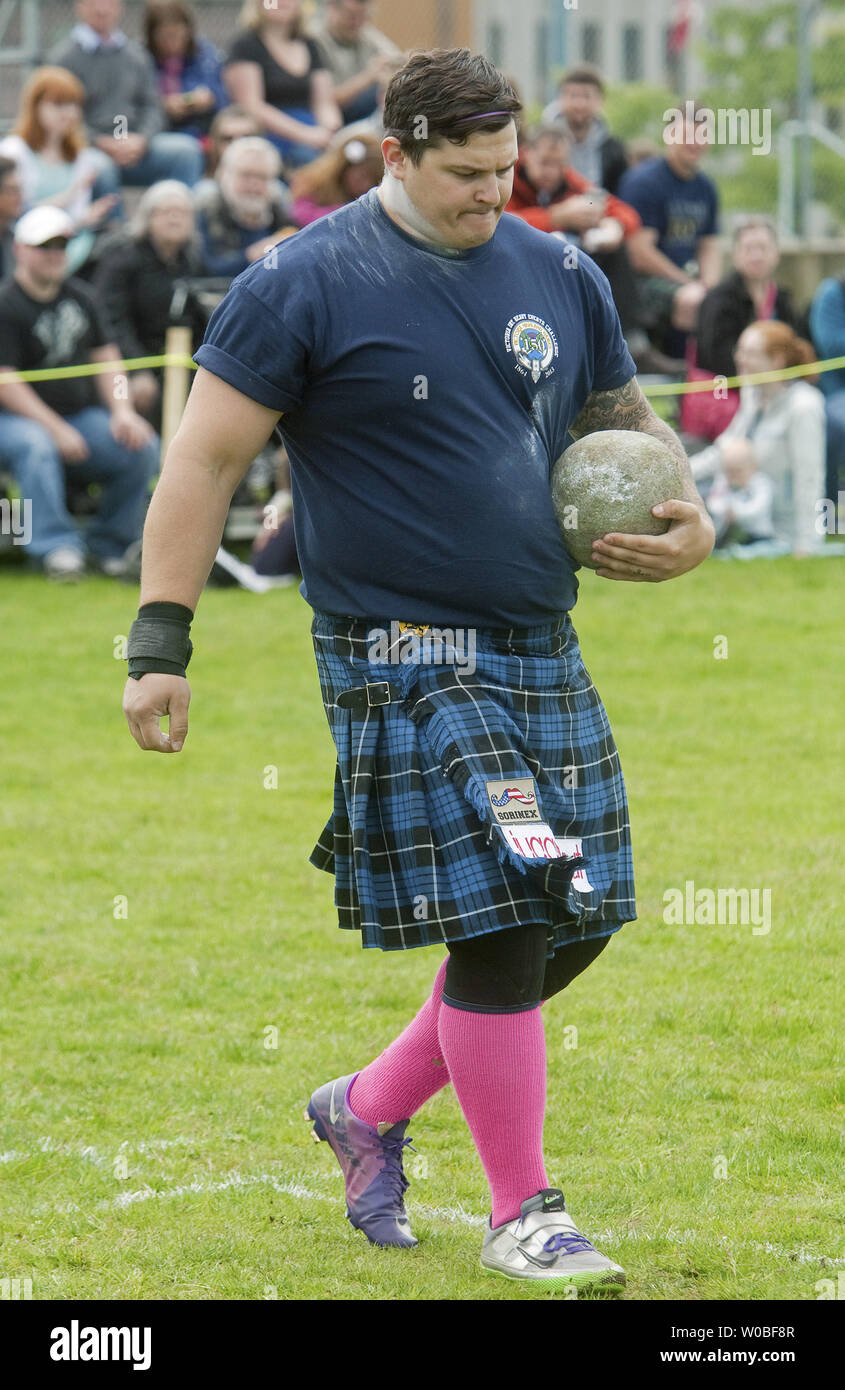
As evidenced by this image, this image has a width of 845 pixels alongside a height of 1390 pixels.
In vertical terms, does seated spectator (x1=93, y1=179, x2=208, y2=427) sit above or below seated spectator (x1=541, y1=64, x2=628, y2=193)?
below

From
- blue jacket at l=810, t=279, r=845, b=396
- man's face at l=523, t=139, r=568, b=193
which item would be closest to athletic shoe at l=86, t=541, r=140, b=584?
man's face at l=523, t=139, r=568, b=193

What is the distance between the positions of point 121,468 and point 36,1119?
6.11 m

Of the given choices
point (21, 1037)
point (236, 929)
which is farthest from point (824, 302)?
point (21, 1037)

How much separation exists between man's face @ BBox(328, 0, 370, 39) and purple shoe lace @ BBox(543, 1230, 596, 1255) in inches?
408

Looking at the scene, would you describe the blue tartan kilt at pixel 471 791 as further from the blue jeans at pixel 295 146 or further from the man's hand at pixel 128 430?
the blue jeans at pixel 295 146

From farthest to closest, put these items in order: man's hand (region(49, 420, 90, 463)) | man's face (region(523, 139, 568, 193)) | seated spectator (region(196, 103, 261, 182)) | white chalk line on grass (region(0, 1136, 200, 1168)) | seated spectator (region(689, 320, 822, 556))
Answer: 1. seated spectator (region(196, 103, 261, 182))
2. man's face (region(523, 139, 568, 193))
3. seated spectator (region(689, 320, 822, 556))
4. man's hand (region(49, 420, 90, 463))
5. white chalk line on grass (region(0, 1136, 200, 1168))

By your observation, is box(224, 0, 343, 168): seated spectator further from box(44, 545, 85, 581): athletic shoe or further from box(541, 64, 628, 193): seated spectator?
box(44, 545, 85, 581): athletic shoe

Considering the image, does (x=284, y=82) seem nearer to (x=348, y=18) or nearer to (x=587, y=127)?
(x=348, y=18)

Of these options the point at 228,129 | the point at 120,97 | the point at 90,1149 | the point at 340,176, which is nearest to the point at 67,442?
the point at 340,176

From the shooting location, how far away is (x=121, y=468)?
935 cm

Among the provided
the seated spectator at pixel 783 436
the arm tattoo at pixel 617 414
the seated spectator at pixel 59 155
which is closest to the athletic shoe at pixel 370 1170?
the arm tattoo at pixel 617 414

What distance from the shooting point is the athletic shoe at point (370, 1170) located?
3.07 metres

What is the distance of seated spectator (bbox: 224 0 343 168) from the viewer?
1105 centimetres
